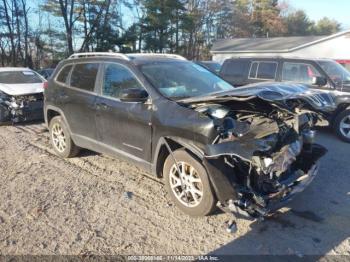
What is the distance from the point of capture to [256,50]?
31844mm

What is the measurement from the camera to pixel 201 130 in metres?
3.68

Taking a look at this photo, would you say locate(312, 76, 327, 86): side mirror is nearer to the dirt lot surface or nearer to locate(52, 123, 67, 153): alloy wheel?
the dirt lot surface

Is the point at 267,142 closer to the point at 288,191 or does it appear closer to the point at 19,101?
the point at 288,191

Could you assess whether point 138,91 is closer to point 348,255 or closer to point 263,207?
point 263,207

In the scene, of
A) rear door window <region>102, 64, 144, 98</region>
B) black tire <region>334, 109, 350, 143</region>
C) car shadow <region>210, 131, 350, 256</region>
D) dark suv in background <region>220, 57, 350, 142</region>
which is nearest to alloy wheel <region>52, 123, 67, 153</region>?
rear door window <region>102, 64, 144, 98</region>

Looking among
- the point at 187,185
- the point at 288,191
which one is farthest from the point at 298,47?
the point at 187,185

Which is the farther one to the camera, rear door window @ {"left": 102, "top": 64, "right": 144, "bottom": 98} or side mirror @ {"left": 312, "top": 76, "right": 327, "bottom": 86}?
side mirror @ {"left": 312, "top": 76, "right": 327, "bottom": 86}

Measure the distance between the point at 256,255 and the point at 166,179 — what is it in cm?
143

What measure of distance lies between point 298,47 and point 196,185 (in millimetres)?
29009

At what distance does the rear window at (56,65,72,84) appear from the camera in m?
6.02

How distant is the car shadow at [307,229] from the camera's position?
3.36 meters

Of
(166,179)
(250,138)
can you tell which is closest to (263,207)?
(250,138)

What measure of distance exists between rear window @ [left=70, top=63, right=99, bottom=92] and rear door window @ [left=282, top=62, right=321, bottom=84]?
5.08m

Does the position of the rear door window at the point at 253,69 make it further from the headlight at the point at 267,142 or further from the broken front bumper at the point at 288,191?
the headlight at the point at 267,142
